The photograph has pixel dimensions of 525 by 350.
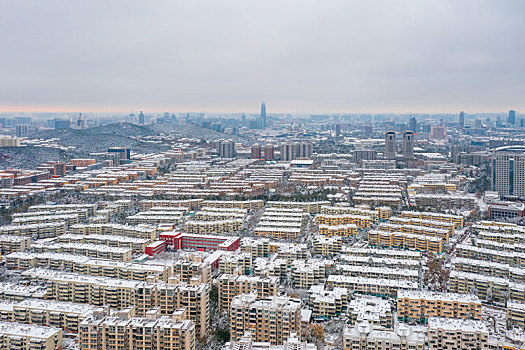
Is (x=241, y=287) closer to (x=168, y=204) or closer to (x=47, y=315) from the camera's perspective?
(x=47, y=315)

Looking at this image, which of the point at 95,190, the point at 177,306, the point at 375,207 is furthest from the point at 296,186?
the point at 177,306

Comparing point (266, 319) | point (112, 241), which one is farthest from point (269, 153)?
point (266, 319)

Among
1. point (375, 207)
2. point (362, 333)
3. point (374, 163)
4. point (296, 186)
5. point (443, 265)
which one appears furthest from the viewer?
point (374, 163)

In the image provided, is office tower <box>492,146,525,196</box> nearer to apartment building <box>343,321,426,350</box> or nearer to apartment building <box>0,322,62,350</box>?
apartment building <box>343,321,426,350</box>

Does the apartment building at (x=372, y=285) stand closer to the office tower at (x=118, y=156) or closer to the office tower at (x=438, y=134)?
the office tower at (x=118, y=156)

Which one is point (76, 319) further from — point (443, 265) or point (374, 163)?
point (374, 163)

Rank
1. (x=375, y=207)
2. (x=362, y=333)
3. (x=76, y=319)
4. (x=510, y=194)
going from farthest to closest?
(x=510, y=194)
(x=375, y=207)
(x=76, y=319)
(x=362, y=333)

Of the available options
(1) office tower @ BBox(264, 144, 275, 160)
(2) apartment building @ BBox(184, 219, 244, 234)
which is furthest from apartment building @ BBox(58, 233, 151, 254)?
(1) office tower @ BBox(264, 144, 275, 160)
